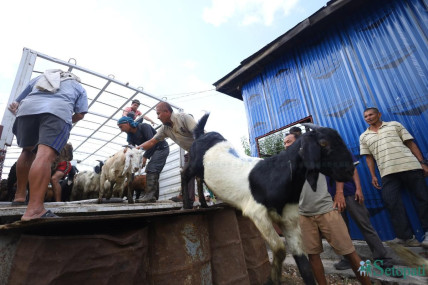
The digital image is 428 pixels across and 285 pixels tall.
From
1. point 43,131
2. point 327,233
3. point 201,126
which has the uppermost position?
point 201,126

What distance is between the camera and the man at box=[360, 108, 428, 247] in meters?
3.18

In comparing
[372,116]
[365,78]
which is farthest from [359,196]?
[365,78]

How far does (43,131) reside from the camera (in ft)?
6.70

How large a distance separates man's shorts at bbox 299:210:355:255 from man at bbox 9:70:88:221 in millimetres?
2892

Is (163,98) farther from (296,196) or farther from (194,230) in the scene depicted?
(296,196)

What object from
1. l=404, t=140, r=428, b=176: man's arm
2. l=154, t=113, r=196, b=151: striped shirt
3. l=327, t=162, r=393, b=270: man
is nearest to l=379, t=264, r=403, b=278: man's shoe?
l=327, t=162, r=393, b=270: man

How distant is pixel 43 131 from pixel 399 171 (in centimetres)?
490

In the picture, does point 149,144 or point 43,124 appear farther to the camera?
point 149,144

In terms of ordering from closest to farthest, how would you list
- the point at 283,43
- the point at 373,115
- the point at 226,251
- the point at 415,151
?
the point at 226,251 → the point at 415,151 → the point at 373,115 → the point at 283,43

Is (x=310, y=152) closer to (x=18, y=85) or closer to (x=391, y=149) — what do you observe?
(x=391, y=149)

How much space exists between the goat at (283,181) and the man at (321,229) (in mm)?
934

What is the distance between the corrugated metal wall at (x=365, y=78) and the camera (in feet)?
12.2

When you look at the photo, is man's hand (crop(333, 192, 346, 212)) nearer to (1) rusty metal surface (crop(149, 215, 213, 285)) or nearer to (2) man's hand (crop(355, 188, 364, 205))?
(2) man's hand (crop(355, 188, 364, 205))

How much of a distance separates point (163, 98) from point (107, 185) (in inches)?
131
